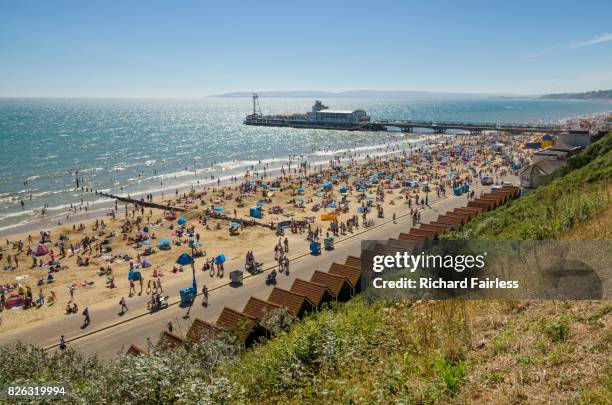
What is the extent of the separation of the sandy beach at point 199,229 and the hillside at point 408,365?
1578 centimetres

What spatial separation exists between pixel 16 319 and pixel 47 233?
15.5 metres

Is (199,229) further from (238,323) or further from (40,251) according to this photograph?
(238,323)

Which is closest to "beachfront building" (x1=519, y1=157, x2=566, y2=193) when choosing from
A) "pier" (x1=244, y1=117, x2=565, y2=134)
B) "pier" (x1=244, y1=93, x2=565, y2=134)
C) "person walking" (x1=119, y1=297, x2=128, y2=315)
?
"person walking" (x1=119, y1=297, x2=128, y2=315)

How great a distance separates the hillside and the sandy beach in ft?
51.8

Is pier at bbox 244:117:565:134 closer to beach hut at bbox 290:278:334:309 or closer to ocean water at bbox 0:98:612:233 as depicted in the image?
ocean water at bbox 0:98:612:233

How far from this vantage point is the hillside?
5.32m

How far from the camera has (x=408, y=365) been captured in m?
6.17

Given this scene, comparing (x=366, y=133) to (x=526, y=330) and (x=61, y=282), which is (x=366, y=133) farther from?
(x=526, y=330)

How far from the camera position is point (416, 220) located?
33.4m

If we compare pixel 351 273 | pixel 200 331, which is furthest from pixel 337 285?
pixel 200 331

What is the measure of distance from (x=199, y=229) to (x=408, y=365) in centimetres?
3051

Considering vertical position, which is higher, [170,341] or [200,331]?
[200,331]

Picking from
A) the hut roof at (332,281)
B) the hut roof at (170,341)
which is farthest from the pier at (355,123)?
the hut roof at (170,341)

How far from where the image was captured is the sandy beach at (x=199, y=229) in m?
24.0
